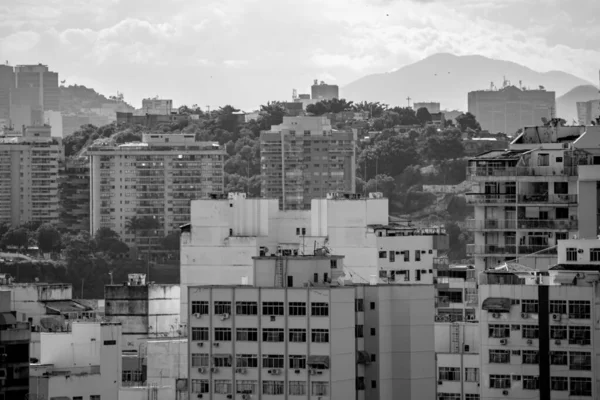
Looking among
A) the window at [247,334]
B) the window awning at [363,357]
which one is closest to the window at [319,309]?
the window at [247,334]

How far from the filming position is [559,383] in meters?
69.2

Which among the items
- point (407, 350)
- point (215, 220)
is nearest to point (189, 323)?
point (407, 350)

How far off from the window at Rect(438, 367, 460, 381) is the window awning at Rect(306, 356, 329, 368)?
26.2 feet

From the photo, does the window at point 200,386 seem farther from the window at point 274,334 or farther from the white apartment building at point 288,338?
the window at point 274,334

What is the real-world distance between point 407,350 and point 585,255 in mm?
5817

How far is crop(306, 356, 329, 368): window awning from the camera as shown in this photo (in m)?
69.9

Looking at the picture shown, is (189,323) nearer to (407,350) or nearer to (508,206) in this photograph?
(407,350)

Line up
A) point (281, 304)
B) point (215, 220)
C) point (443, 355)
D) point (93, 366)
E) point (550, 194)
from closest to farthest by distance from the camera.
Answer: point (281, 304)
point (443, 355)
point (93, 366)
point (550, 194)
point (215, 220)

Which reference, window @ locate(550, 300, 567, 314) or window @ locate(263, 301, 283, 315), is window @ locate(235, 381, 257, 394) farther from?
window @ locate(550, 300, 567, 314)

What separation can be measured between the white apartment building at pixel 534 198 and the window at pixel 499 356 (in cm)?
2182

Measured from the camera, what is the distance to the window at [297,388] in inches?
2749

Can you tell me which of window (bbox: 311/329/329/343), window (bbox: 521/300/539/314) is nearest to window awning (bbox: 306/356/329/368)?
window (bbox: 311/329/329/343)

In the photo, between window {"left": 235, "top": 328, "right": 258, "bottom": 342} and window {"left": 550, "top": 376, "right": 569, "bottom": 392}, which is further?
window {"left": 235, "top": 328, "right": 258, "bottom": 342}

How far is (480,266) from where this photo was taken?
98125 millimetres
